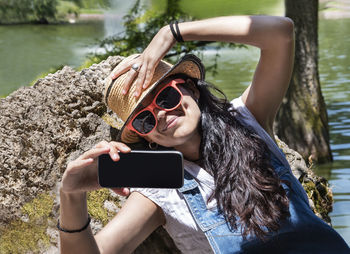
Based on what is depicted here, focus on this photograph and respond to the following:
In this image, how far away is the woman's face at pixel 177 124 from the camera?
202cm

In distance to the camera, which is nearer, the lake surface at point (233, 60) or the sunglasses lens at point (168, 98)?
the sunglasses lens at point (168, 98)

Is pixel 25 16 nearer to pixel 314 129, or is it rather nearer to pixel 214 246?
pixel 314 129

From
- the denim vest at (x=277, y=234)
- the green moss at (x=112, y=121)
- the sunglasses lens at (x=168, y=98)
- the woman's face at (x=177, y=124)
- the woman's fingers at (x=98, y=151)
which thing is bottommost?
the denim vest at (x=277, y=234)

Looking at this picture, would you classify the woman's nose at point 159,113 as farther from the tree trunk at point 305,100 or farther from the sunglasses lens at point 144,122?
the tree trunk at point 305,100

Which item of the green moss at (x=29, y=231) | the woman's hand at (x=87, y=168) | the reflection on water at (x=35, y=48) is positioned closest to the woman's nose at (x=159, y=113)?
the woman's hand at (x=87, y=168)

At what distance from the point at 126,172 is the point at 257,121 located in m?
0.77

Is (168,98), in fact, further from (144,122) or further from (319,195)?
(319,195)

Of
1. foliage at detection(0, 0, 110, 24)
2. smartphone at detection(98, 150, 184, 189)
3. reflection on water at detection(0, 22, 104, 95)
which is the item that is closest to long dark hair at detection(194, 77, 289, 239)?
smartphone at detection(98, 150, 184, 189)

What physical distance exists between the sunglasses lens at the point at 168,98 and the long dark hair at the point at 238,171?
0.49ft

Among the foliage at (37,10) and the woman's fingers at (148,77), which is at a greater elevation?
the woman's fingers at (148,77)

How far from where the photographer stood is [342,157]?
6.91 meters

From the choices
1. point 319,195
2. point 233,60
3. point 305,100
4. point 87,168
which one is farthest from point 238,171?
point 233,60

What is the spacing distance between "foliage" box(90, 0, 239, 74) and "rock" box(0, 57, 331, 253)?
15.8ft

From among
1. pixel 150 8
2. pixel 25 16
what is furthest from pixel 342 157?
pixel 25 16
